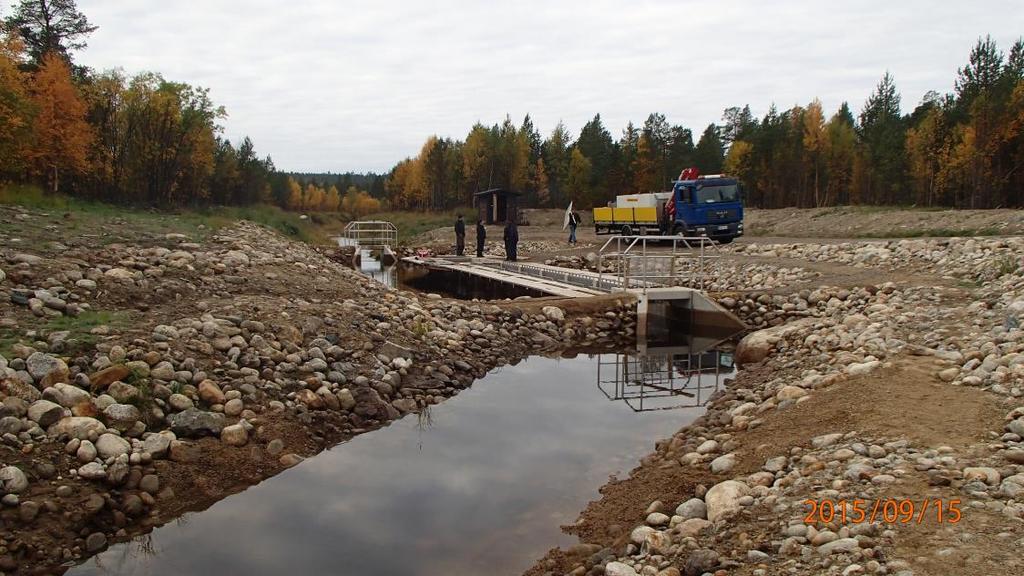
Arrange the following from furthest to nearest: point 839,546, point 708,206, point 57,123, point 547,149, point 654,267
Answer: point 547,149 → point 57,123 → point 708,206 → point 654,267 → point 839,546

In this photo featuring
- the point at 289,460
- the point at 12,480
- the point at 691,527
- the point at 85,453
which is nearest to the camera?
the point at 691,527

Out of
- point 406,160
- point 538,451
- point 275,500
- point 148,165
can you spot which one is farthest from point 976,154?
point 406,160

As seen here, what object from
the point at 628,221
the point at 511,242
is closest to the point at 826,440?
the point at 511,242

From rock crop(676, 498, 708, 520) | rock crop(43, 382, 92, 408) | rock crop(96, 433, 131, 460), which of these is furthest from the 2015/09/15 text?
rock crop(43, 382, 92, 408)

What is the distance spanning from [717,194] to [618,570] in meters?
21.7

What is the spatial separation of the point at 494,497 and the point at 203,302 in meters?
5.69

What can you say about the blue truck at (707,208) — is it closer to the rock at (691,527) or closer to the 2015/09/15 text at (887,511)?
the rock at (691,527)

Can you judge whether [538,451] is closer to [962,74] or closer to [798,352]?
[798,352]

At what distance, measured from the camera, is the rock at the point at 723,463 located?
595cm

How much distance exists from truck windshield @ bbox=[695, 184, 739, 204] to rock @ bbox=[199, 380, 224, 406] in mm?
20019

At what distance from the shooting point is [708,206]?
24.3 metres

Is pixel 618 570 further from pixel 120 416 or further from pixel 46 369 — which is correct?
pixel 46 369

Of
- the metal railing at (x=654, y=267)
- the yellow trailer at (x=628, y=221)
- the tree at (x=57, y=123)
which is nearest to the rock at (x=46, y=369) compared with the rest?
the metal railing at (x=654, y=267)

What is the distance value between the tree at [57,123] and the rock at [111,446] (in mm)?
29508
